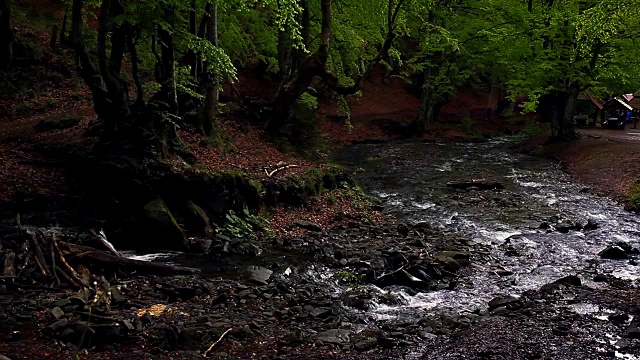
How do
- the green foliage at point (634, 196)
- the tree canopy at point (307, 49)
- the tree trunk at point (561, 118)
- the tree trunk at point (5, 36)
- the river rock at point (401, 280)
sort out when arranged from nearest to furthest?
the river rock at point (401, 280) → the tree canopy at point (307, 49) → the green foliage at point (634, 196) → the tree trunk at point (5, 36) → the tree trunk at point (561, 118)

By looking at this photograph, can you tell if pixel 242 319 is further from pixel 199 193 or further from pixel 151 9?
pixel 151 9

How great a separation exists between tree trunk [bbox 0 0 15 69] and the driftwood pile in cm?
1513

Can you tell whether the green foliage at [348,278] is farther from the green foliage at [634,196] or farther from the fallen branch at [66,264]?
the green foliage at [634,196]

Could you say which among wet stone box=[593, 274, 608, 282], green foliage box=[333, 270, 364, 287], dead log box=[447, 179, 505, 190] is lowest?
green foliage box=[333, 270, 364, 287]

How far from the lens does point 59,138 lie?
15.9 metres

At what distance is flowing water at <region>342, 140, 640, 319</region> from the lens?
10766 mm

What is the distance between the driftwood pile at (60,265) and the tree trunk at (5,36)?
15130 millimetres

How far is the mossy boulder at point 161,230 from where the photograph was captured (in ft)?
38.5

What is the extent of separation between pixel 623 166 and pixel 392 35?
13.1 m

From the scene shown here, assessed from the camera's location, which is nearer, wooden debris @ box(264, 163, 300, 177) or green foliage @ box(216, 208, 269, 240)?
green foliage @ box(216, 208, 269, 240)

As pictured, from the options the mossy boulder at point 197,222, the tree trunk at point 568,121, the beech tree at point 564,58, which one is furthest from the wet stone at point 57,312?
the tree trunk at point 568,121

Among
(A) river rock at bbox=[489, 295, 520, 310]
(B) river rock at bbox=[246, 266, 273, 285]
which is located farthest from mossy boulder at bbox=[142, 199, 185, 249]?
(A) river rock at bbox=[489, 295, 520, 310]

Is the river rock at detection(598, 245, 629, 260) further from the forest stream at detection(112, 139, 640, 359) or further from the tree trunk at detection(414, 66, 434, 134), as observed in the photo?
the tree trunk at detection(414, 66, 434, 134)

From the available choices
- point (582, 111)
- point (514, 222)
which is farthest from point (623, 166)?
point (582, 111)
